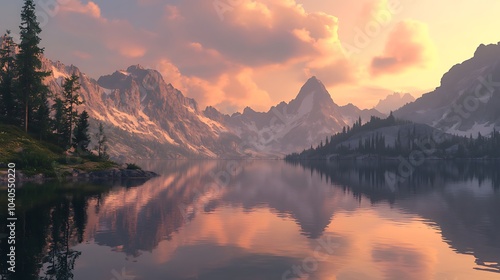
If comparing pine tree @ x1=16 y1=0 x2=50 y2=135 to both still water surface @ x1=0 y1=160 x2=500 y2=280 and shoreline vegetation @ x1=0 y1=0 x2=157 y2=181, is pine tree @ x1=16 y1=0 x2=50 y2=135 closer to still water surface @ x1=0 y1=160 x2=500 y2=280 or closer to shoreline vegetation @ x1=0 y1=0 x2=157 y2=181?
shoreline vegetation @ x1=0 y1=0 x2=157 y2=181

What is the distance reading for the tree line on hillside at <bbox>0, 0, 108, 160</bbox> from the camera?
110 m

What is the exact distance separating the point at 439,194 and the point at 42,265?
7308cm

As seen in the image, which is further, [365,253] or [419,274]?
[365,253]

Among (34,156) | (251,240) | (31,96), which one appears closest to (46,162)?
(34,156)

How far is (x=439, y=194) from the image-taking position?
77.6 m

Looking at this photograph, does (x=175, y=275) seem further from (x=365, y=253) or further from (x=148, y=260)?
(x=365, y=253)

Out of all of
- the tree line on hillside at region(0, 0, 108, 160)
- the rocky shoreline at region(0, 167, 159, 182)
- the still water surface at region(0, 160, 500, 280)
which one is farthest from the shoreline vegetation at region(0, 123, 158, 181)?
the still water surface at region(0, 160, 500, 280)

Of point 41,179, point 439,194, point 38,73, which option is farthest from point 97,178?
point 439,194

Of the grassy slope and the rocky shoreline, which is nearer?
the rocky shoreline

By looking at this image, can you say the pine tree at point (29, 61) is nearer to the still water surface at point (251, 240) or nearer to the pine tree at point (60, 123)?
the pine tree at point (60, 123)

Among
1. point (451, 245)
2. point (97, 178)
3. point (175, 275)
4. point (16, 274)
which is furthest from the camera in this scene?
point (97, 178)

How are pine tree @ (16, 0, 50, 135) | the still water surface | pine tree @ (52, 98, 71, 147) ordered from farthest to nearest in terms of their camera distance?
pine tree @ (52, 98, 71, 147) < pine tree @ (16, 0, 50, 135) < the still water surface

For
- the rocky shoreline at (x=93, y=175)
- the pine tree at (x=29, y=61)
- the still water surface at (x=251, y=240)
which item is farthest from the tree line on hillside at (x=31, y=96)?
the still water surface at (x=251, y=240)

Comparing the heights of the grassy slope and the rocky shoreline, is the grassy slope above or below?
above
